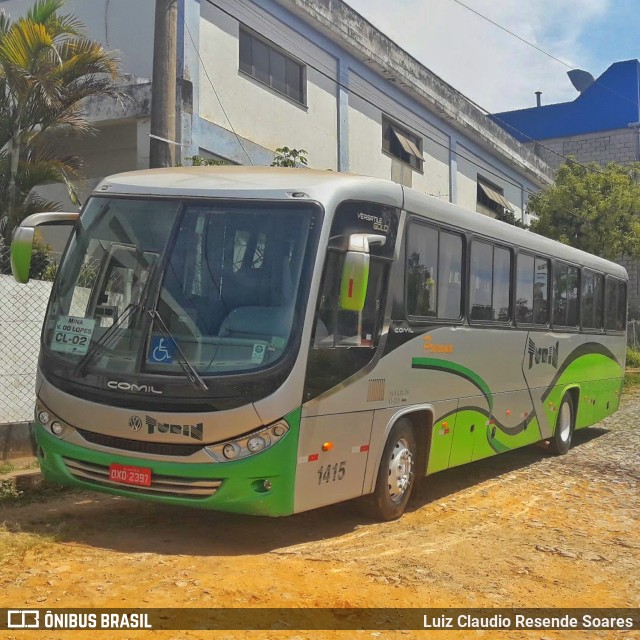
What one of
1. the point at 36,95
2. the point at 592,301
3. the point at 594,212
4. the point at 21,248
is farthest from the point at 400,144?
the point at 21,248

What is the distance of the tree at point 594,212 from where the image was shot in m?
26.8

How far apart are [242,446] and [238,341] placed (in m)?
0.75

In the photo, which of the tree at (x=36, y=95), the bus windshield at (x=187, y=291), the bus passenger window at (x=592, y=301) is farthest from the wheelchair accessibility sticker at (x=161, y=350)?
the bus passenger window at (x=592, y=301)

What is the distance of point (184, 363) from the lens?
5.99m

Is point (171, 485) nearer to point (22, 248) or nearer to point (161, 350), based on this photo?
point (161, 350)

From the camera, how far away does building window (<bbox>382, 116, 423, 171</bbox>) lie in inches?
860

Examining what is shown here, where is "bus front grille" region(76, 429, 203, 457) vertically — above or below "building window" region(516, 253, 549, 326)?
below

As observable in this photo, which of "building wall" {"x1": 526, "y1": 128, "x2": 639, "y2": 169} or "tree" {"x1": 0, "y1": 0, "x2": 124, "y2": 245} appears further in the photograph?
"building wall" {"x1": 526, "y1": 128, "x2": 639, "y2": 169}

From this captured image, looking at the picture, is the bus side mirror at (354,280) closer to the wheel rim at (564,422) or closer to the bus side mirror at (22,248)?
the bus side mirror at (22,248)

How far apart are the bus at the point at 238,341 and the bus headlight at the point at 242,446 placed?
0.03 ft

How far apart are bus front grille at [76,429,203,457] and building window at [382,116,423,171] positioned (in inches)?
650

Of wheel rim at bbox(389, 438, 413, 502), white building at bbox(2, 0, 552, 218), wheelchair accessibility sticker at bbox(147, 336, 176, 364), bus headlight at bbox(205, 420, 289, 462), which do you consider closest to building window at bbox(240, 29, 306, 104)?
white building at bbox(2, 0, 552, 218)

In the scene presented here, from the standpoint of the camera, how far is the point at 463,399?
8.77 meters

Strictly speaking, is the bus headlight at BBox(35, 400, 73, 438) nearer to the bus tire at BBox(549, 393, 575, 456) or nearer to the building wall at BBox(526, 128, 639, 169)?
the bus tire at BBox(549, 393, 575, 456)
